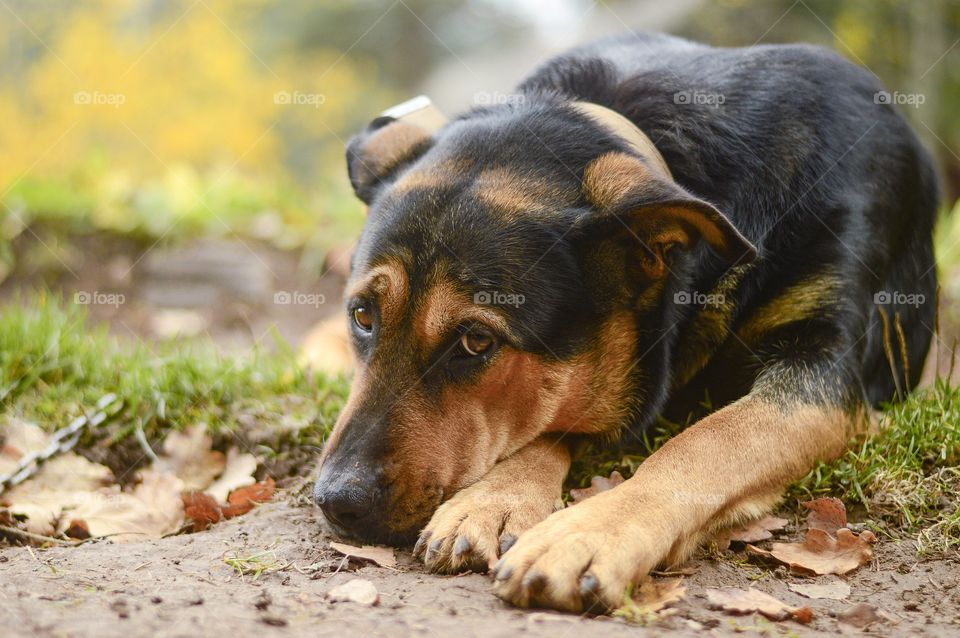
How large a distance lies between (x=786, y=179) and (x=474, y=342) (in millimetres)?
1524

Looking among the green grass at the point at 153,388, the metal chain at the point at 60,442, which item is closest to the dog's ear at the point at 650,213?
the green grass at the point at 153,388

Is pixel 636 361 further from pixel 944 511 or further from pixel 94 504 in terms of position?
pixel 94 504

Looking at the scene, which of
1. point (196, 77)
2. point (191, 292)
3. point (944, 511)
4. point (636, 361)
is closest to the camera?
point (944, 511)

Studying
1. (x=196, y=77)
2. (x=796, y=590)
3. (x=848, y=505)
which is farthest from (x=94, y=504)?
(x=196, y=77)

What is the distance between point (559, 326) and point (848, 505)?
4.25 ft

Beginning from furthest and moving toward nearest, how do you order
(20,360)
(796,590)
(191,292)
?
1. (191,292)
2. (20,360)
3. (796,590)

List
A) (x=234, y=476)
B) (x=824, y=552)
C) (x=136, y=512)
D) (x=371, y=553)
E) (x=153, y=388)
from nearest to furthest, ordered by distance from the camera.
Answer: (x=371, y=553), (x=824, y=552), (x=136, y=512), (x=234, y=476), (x=153, y=388)

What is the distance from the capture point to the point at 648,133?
373 centimetres

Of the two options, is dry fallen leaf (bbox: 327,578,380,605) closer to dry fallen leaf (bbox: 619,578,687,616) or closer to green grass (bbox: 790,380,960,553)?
dry fallen leaf (bbox: 619,578,687,616)

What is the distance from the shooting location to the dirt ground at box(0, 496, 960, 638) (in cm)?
227

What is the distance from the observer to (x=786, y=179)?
3.70 meters

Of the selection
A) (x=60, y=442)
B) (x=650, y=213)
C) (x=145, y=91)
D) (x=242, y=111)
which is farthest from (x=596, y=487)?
(x=242, y=111)
